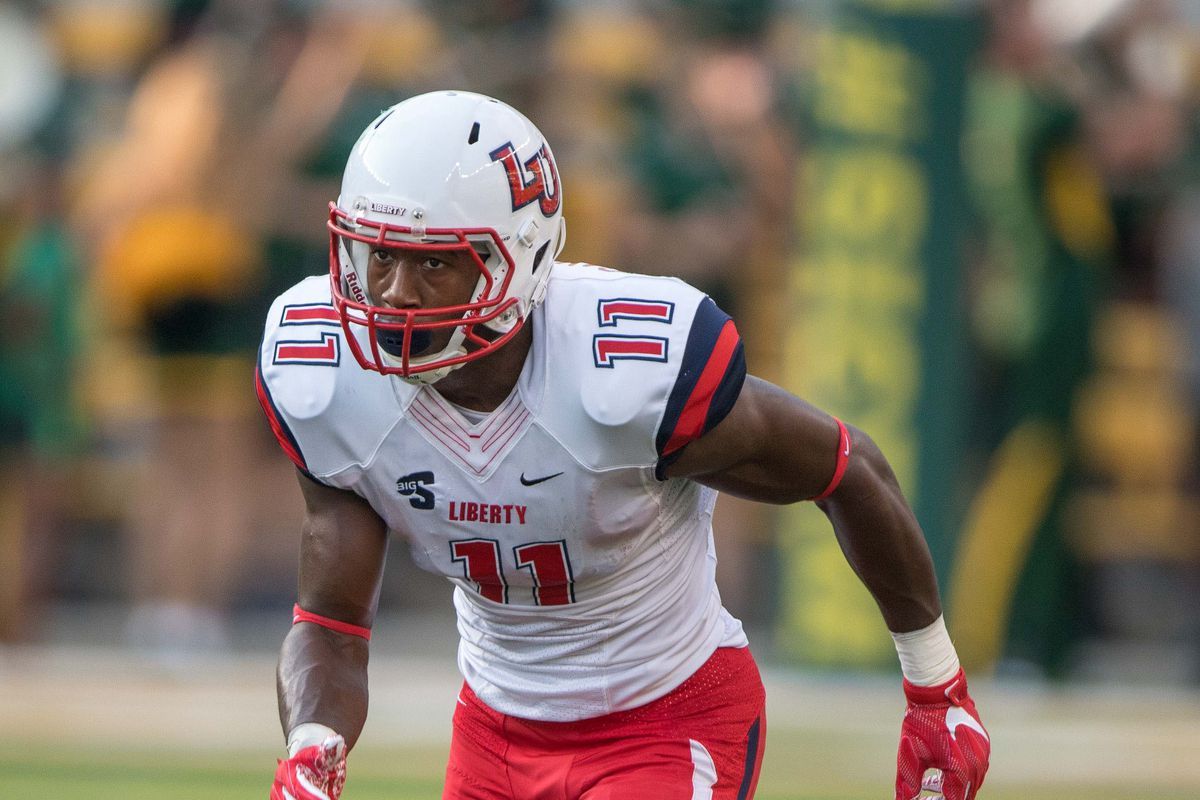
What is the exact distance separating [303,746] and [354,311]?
0.75 meters

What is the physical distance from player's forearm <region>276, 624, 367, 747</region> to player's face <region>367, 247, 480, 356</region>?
57cm

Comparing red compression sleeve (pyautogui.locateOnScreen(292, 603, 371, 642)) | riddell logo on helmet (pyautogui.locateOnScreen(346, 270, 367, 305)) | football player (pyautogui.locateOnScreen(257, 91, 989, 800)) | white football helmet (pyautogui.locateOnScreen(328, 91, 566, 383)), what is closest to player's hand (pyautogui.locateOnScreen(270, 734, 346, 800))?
football player (pyautogui.locateOnScreen(257, 91, 989, 800))

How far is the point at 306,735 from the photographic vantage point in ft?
11.2

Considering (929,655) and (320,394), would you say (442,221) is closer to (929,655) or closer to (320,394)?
(320,394)

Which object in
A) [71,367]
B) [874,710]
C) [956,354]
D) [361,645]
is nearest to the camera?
[361,645]

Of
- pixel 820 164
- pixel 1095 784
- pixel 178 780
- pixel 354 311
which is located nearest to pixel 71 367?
pixel 178 780

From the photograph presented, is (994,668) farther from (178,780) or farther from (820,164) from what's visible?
(178,780)

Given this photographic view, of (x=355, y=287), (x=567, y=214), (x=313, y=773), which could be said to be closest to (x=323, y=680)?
(x=313, y=773)

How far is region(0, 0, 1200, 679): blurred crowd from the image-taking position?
737cm

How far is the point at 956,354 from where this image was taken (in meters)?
7.47

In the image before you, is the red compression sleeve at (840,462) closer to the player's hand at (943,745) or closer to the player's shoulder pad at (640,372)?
the player's shoulder pad at (640,372)

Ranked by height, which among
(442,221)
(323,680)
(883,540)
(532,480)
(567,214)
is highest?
(442,221)

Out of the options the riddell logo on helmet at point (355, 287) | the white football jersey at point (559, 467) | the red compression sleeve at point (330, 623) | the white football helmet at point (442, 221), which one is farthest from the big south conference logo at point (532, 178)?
the red compression sleeve at point (330, 623)

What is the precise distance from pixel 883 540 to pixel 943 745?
1.33 feet
